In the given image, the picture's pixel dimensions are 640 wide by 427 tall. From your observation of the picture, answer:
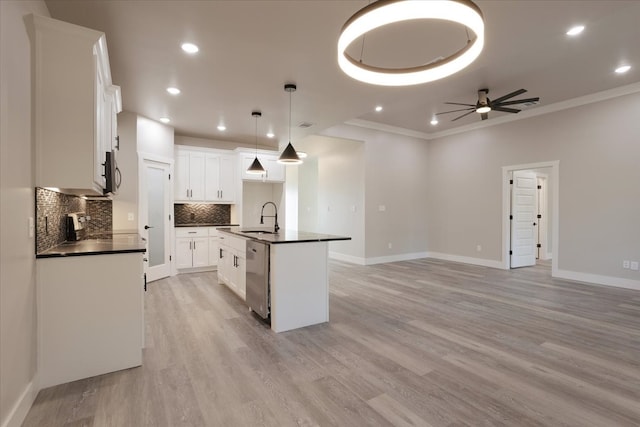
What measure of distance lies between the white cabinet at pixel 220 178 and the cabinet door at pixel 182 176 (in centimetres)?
37

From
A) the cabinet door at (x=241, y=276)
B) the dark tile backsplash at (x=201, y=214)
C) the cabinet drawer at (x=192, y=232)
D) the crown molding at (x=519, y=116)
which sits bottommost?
the cabinet door at (x=241, y=276)

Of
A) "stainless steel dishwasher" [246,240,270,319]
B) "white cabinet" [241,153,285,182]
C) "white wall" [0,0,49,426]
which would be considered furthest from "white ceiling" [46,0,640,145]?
"stainless steel dishwasher" [246,240,270,319]

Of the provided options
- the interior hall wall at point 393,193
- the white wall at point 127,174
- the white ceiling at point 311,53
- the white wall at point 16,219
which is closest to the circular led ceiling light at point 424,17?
the white ceiling at point 311,53

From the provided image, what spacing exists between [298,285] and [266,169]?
13.4 feet

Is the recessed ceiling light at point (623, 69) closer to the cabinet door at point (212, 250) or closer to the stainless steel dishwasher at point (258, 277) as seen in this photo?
the stainless steel dishwasher at point (258, 277)

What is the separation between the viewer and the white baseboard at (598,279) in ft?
15.7

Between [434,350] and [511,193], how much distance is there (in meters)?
5.03

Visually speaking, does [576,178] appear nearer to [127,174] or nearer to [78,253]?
[78,253]

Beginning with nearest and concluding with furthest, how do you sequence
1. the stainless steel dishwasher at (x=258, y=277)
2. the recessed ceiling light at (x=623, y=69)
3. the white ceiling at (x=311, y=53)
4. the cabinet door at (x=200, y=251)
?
the white ceiling at (x=311, y=53)
the stainless steel dishwasher at (x=258, y=277)
the recessed ceiling light at (x=623, y=69)
the cabinet door at (x=200, y=251)

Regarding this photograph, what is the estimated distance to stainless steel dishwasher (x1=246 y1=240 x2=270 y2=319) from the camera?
128 inches

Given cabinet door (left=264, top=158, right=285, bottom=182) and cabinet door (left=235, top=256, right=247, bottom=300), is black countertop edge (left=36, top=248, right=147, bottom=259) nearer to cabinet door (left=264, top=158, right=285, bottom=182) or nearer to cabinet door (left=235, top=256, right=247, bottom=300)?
cabinet door (left=235, top=256, right=247, bottom=300)

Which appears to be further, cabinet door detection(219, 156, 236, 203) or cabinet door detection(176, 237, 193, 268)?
cabinet door detection(219, 156, 236, 203)

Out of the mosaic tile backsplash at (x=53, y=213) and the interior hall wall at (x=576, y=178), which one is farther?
the interior hall wall at (x=576, y=178)

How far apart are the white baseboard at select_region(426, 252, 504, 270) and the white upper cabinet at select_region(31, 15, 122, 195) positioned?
7030 mm
